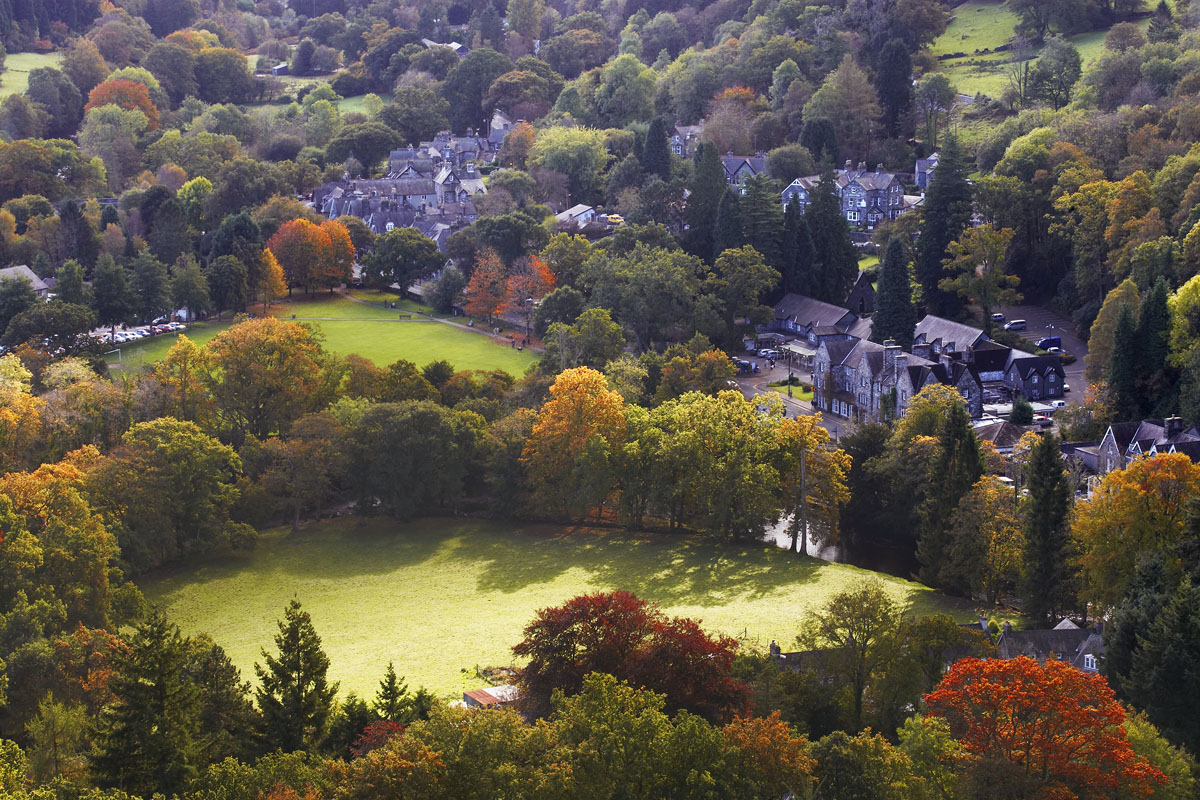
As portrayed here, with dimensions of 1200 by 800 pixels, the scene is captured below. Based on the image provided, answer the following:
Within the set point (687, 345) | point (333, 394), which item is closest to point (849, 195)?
point (687, 345)

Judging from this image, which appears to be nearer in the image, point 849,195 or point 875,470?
point 875,470

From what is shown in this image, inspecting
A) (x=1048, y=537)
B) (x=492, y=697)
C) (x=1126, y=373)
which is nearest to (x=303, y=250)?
(x=1126, y=373)

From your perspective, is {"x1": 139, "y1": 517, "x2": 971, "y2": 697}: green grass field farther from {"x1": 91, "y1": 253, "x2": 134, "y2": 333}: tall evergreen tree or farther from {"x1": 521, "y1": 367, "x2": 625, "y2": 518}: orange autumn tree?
{"x1": 91, "y1": 253, "x2": 134, "y2": 333}: tall evergreen tree

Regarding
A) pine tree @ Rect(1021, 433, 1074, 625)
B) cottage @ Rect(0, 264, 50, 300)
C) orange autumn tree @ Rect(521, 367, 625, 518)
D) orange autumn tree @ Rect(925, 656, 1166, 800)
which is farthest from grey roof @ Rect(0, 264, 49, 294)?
orange autumn tree @ Rect(925, 656, 1166, 800)

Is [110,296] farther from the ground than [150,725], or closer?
farther from the ground

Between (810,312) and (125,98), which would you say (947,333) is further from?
(125,98)

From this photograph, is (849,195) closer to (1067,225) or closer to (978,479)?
(1067,225)
